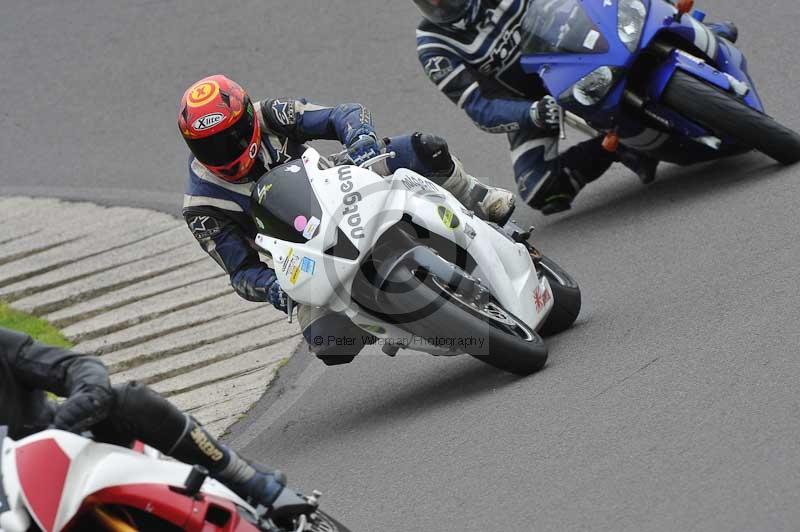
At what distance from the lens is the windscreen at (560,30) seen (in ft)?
26.0

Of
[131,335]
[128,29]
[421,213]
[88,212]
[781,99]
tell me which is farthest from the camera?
[128,29]

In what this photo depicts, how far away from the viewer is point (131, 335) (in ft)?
27.9

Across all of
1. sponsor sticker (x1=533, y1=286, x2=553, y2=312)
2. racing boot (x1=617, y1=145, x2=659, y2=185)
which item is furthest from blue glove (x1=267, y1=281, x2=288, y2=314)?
racing boot (x1=617, y1=145, x2=659, y2=185)

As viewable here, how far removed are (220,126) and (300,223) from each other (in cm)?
95

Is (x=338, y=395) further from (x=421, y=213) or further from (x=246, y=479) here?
(x=246, y=479)

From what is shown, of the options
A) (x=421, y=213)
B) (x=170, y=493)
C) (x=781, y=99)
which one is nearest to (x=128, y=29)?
(x=781, y=99)

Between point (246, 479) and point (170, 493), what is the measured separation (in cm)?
40

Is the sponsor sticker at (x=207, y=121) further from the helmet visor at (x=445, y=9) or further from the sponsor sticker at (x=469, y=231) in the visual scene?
the helmet visor at (x=445, y=9)

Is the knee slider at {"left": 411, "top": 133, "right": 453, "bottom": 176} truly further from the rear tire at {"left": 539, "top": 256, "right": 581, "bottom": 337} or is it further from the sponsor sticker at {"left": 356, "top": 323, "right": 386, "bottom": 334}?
the sponsor sticker at {"left": 356, "top": 323, "right": 386, "bottom": 334}

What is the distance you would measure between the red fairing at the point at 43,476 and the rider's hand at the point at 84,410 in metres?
0.13

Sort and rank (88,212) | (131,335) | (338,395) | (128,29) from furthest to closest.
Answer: (128,29) < (88,212) < (131,335) < (338,395)

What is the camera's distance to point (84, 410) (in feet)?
13.3

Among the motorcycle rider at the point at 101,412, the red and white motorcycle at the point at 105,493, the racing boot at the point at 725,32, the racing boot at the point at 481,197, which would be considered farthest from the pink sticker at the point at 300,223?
the racing boot at the point at 725,32

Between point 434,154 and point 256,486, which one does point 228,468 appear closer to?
point 256,486
